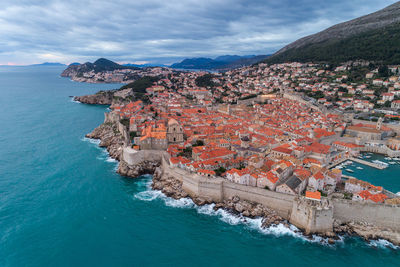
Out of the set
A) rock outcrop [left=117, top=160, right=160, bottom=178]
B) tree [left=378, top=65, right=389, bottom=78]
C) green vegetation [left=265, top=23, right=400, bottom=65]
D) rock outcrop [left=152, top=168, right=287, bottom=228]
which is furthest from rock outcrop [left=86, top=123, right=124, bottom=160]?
green vegetation [left=265, top=23, right=400, bottom=65]

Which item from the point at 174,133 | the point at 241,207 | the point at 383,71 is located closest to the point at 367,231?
the point at 241,207

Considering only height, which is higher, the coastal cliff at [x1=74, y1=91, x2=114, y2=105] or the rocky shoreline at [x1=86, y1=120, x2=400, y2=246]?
the coastal cliff at [x1=74, y1=91, x2=114, y2=105]

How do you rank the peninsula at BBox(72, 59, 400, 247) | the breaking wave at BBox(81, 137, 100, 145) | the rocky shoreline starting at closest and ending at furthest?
the rocky shoreline
the peninsula at BBox(72, 59, 400, 247)
the breaking wave at BBox(81, 137, 100, 145)

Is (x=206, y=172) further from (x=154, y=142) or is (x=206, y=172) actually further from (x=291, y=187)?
(x=154, y=142)

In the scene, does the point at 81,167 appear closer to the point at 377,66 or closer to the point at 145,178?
the point at 145,178

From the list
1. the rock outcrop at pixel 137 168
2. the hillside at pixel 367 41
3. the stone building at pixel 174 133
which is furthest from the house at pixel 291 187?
the hillside at pixel 367 41

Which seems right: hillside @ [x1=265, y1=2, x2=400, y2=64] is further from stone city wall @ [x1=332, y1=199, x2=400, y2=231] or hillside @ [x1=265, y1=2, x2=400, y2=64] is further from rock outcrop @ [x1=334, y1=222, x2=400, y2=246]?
rock outcrop @ [x1=334, y1=222, x2=400, y2=246]
